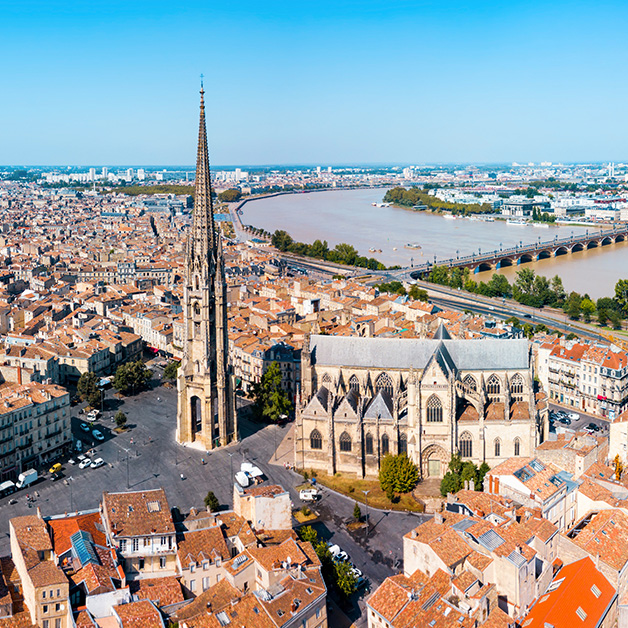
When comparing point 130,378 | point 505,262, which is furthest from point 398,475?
point 505,262

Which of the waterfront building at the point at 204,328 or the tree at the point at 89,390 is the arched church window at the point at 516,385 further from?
the tree at the point at 89,390

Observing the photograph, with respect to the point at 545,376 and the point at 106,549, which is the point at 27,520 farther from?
the point at 545,376

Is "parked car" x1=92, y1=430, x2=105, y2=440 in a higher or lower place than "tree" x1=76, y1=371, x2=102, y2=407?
lower

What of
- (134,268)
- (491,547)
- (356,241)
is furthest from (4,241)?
(491,547)

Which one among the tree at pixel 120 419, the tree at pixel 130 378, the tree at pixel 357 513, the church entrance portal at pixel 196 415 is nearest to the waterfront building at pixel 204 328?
the church entrance portal at pixel 196 415

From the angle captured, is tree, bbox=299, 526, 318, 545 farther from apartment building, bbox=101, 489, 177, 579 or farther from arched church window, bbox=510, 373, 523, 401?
arched church window, bbox=510, 373, 523, 401

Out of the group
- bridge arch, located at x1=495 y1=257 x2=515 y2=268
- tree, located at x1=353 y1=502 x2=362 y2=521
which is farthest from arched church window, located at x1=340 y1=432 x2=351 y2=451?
bridge arch, located at x1=495 y1=257 x2=515 y2=268
